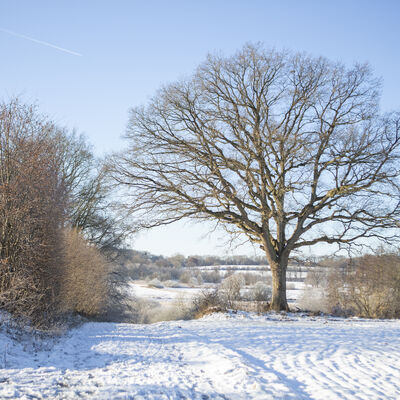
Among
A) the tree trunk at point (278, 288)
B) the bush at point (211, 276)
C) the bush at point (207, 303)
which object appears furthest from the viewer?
the bush at point (211, 276)

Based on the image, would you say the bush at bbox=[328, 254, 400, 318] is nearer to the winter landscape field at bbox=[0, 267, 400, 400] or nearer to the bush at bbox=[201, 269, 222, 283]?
the winter landscape field at bbox=[0, 267, 400, 400]

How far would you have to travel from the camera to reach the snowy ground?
5230mm

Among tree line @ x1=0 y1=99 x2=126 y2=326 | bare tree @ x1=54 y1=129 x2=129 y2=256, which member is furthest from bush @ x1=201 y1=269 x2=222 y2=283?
tree line @ x1=0 y1=99 x2=126 y2=326

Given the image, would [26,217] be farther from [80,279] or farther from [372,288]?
[372,288]

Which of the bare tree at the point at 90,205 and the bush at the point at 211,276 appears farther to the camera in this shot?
the bush at the point at 211,276

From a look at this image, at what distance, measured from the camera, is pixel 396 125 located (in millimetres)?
15781

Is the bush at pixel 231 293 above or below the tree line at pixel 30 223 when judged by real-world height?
below

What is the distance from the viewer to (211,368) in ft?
21.8

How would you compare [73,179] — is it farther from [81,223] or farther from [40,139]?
[40,139]

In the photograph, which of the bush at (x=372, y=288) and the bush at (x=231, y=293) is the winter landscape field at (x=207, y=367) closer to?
the bush at (x=231, y=293)

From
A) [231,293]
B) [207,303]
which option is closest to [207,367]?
[207,303]

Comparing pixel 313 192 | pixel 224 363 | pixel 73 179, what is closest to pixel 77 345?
pixel 224 363

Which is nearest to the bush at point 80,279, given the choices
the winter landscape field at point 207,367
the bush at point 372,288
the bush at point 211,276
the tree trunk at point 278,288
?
the winter landscape field at point 207,367

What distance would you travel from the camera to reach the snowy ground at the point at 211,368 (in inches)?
206
